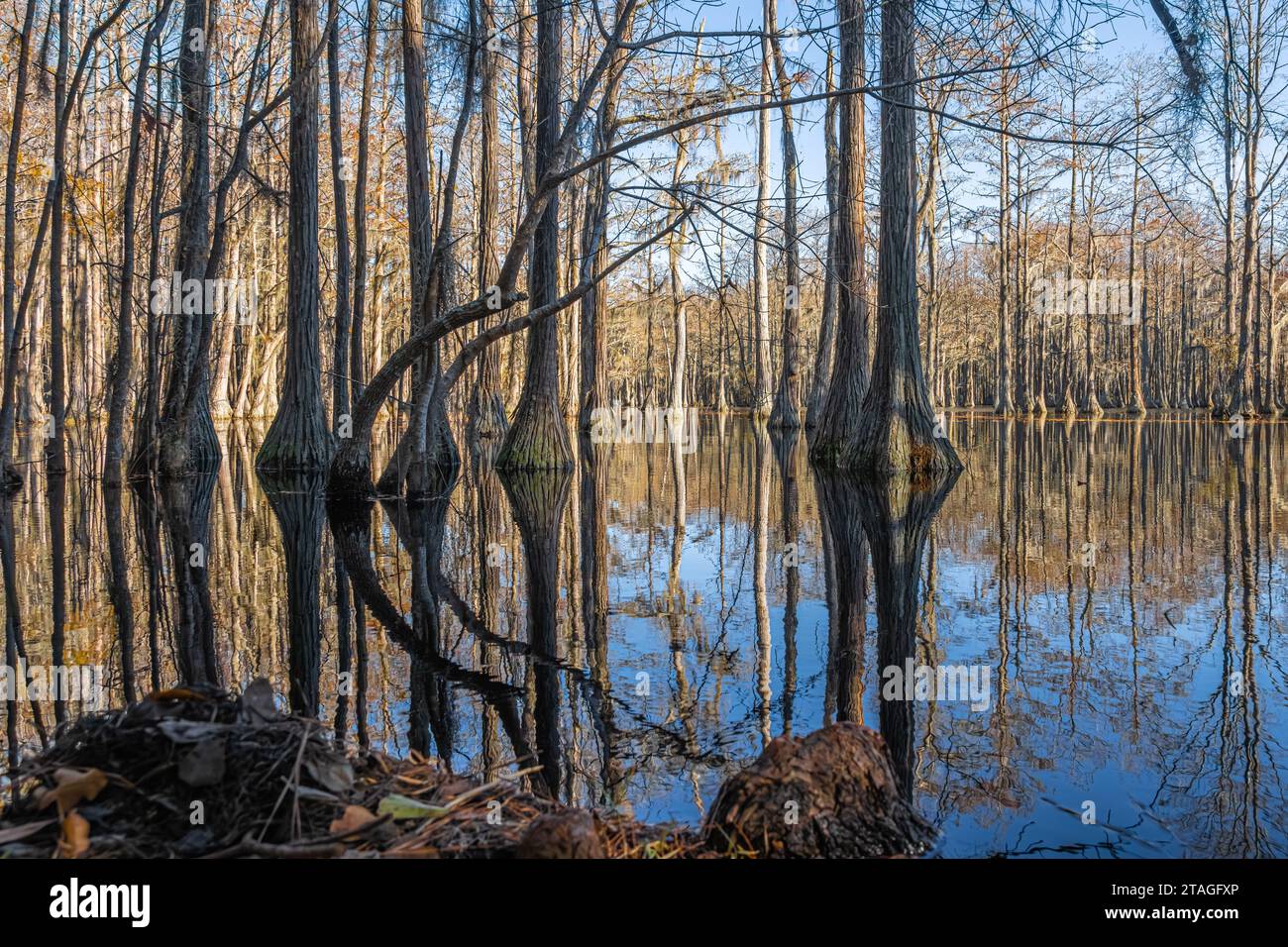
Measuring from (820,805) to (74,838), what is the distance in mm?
1674

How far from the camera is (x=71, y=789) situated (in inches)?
76.3

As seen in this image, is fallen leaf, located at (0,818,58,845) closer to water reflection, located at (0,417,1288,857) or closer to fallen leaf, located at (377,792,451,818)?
fallen leaf, located at (377,792,451,818)

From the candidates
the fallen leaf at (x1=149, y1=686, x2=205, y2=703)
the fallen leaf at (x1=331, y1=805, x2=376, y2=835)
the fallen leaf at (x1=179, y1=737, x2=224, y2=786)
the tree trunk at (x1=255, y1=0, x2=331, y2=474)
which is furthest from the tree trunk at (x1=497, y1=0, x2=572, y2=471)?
the fallen leaf at (x1=331, y1=805, x2=376, y2=835)

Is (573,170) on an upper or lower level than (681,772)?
upper

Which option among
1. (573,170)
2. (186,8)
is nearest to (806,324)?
(186,8)

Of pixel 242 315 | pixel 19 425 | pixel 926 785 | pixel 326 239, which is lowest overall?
pixel 926 785

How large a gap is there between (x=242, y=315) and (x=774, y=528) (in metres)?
27.4

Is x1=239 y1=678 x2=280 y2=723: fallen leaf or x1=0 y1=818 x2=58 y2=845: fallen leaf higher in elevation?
x1=239 y1=678 x2=280 y2=723: fallen leaf

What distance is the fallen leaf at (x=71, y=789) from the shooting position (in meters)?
1.92

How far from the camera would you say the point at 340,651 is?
4016 mm

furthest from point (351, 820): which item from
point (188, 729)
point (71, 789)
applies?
point (71, 789)

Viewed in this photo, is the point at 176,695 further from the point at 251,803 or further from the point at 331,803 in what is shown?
the point at 331,803

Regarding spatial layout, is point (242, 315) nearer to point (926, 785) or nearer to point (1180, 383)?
point (926, 785)

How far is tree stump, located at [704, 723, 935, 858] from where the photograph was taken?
2113mm
